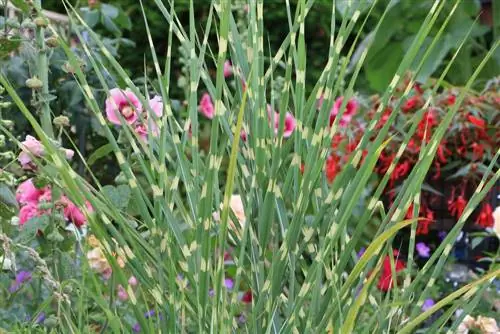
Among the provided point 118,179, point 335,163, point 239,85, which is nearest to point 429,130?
point 335,163

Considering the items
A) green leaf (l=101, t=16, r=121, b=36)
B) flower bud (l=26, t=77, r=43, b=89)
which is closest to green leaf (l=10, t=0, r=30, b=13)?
flower bud (l=26, t=77, r=43, b=89)

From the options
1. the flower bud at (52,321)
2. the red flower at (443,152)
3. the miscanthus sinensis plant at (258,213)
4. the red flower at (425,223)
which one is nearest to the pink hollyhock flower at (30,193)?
the flower bud at (52,321)

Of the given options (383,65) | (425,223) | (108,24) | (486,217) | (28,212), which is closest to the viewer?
(28,212)

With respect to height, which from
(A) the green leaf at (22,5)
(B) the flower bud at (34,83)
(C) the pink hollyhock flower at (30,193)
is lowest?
(C) the pink hollyhock flower at (30,193)

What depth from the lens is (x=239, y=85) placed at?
5.12 feet

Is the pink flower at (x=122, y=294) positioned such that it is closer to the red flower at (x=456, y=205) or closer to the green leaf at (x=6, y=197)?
the green leaf at (x=6, y=197)

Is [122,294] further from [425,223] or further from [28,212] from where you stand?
[425,223]

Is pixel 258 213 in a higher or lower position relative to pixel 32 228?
higher

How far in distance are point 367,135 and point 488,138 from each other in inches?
82.0

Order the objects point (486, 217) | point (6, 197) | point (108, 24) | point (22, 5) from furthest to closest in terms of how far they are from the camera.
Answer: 1. point (108, 24)
2. point (486, 217)
3. point (6, 197)
4. point (22, 5)

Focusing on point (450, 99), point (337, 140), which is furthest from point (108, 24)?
point (450, 99)

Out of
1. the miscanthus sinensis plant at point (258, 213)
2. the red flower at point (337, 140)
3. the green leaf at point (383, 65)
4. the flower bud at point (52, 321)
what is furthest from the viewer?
the green leaf at point (383, 65)

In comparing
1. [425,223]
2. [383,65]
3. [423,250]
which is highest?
[425,223]

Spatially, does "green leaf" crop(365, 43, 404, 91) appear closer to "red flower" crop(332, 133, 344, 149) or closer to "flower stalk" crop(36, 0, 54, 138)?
"red flower" crop(332, 133, 344, 149)
